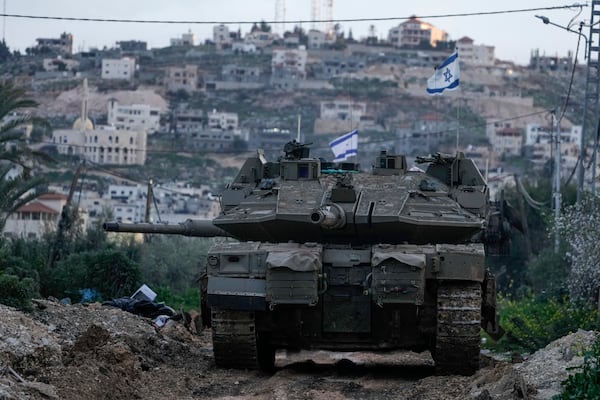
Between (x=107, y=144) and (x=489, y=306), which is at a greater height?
(x=489, y=306)

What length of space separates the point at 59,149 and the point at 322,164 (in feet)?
533

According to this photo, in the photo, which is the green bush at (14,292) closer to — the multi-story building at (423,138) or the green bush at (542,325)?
the green bush at (542,325)

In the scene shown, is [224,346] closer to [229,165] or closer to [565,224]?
[565,224]

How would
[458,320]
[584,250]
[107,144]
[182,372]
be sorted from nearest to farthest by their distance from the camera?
[458,320] → [182,372] → [584,250] → [107,144]

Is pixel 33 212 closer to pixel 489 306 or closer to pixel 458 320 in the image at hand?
pixel 489 306

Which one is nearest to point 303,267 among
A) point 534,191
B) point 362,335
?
point 362,335

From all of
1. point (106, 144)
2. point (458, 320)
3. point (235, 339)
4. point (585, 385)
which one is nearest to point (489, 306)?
point (458, 320)

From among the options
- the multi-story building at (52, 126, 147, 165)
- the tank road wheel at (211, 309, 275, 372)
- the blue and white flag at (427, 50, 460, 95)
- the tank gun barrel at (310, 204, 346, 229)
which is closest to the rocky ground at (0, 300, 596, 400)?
the tank road wheel at (211, 309, 275, 372)

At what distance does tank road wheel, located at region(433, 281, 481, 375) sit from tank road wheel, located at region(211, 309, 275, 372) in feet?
7.16

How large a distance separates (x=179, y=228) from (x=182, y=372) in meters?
5.29

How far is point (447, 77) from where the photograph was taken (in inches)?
1415

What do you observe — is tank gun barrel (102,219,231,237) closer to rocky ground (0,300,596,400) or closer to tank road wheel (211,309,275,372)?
rocky ground (0,300,596,400)

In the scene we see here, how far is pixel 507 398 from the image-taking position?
17.7m

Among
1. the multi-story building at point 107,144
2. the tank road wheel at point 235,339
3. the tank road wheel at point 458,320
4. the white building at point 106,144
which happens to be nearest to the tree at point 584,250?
the tank road wheel at point 458,320
